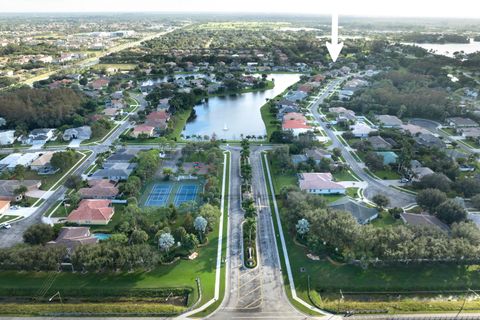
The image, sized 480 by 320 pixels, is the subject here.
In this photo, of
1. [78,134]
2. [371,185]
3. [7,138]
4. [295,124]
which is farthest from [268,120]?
[7,138]

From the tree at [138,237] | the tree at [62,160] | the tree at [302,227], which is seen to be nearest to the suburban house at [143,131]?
the tree at [62,160]

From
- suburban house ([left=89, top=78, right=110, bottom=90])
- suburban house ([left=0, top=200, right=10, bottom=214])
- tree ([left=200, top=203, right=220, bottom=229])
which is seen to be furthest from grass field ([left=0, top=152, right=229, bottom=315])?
suburban house ([left=89, top=78, right=110, bottom=90])

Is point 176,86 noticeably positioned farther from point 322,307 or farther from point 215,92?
point 322,307

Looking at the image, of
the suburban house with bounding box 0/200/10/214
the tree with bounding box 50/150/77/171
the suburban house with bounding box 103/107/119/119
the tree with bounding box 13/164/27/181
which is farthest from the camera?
the suburban house with bounding box 103/107/119/119

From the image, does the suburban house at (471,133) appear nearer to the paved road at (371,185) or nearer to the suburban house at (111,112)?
the paved road at (371,185)

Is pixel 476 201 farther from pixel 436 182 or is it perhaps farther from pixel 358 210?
pixel 358 210

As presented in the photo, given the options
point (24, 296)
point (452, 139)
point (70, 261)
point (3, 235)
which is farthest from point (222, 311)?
point (452, 139)

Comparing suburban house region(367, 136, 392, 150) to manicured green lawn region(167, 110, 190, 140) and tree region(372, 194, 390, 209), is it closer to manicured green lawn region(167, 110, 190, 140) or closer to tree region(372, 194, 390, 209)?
tree region(372, 194, 390, 209)
